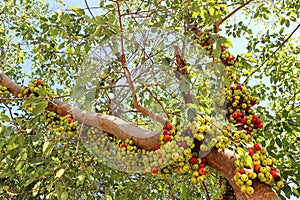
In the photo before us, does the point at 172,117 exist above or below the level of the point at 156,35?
below

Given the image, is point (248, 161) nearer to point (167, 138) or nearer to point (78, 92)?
point (167, 138)

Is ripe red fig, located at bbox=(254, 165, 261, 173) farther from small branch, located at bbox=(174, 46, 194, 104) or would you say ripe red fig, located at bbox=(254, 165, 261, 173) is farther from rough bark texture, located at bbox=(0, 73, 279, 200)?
small branch, located at bbox=(174, 46, 194, 104)

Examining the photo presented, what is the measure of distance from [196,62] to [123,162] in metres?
0.66

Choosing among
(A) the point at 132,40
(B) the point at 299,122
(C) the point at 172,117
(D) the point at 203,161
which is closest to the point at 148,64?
(A) the point at 132,40

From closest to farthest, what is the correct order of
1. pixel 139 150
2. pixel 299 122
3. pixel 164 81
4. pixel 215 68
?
1. pixel 164 81
2. pixel 215 68
3. pixel 139 150
4. pixel 299 122

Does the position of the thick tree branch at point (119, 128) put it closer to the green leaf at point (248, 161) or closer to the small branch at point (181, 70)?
the small branch at point (181, 70)

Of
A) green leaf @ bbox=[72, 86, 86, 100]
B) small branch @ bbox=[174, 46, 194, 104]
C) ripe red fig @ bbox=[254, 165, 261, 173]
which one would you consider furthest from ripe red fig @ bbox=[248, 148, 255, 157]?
green leaf @ bbox=[72, 86, 86, 100]

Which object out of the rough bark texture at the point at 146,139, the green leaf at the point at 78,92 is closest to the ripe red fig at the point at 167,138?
the rough bark texture at the point at 146,139

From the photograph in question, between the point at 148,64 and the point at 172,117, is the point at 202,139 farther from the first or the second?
the point at 148,64

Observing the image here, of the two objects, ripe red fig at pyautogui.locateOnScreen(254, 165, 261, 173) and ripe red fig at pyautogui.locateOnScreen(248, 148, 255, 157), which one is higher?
ripe red fig at pyautogui.locateOnScreen(248, 148, 255, 157)

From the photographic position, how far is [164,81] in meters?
1.54

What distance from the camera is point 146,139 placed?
175cm

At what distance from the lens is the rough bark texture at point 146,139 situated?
151cm

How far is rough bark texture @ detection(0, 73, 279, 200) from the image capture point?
151 centimetres
